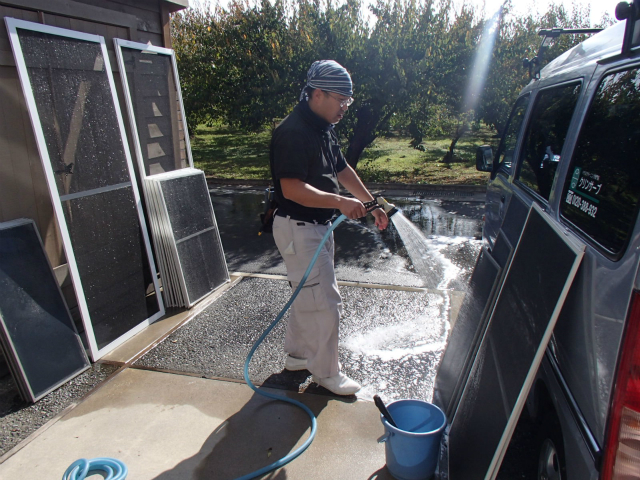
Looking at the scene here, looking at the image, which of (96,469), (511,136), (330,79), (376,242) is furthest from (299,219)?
(376,242)

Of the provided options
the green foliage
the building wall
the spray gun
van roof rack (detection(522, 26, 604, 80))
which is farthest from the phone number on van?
the green foliage

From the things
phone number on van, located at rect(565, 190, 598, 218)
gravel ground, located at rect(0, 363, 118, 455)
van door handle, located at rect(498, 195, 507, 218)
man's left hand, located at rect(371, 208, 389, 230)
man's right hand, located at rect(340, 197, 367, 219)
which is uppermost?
phone number on van, located at rect(565, 190, 598, 218)

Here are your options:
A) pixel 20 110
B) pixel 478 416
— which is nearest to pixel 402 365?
pixel 478 416

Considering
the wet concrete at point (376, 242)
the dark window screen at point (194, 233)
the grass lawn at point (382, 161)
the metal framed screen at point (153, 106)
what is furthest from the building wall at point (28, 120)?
the grass lawn at point (382, 161)

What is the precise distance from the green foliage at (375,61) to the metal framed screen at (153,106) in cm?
605

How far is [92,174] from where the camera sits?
3650 millimetres

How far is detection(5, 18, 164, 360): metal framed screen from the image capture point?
3.26m

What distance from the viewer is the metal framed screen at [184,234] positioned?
424 centimetres

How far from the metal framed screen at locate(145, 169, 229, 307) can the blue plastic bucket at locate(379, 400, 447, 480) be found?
101 inches

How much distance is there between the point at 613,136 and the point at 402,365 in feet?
7.29

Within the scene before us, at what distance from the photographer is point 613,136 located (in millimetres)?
1762

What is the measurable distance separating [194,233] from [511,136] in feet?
9.85

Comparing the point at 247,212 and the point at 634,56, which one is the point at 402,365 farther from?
the point at 247,212

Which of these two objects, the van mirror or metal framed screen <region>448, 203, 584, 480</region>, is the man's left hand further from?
the van mirror
